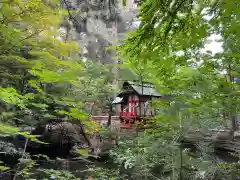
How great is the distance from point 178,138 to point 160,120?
37 centimetres

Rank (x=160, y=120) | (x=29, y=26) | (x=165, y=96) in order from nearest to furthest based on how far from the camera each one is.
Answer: (x=160, y=120) < (x=165, y=96) < (x=29, y=26)

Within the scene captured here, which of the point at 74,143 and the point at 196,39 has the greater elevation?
the point at 196,39

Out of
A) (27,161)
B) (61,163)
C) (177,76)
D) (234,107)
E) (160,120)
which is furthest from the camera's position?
(61,163)

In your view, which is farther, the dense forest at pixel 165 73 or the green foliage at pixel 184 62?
the dense forest at pixel 165 73

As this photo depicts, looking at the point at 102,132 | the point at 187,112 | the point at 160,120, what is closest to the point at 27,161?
the point at 102,132

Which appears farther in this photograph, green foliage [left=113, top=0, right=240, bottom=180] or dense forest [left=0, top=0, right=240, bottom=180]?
dense forest [left=0, top=0, right=240, bottom=180]

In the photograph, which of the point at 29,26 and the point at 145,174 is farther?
the point at 29,26

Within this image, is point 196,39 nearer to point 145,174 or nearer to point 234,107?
point 234,107

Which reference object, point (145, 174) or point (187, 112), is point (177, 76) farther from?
point (145, 174)

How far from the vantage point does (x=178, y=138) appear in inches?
130

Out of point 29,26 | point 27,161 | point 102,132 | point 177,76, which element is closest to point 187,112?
point 177,76

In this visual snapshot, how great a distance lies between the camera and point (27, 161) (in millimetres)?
4582

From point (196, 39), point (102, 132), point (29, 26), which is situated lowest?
point (102, 132)

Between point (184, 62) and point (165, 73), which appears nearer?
point (184, 62)
